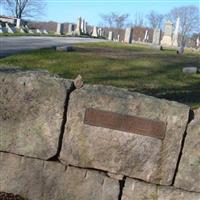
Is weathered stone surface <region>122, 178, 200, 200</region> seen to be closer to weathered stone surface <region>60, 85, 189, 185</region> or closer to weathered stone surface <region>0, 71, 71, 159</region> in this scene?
weathered stone surface <region>60, 85, 189, 185</region>

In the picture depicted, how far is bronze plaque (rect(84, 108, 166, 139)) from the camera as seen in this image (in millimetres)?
4105

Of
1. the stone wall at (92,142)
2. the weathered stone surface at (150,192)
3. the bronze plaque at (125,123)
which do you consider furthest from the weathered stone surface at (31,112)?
the weathered stone surface at (150,192)

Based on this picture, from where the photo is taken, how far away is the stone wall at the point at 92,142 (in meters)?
4.09

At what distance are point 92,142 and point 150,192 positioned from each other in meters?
0.63

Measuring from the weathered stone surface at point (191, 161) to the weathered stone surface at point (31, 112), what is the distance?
3.43 feet

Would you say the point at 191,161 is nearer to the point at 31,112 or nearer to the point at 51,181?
the point at 51,181

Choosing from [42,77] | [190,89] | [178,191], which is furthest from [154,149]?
[190,89]

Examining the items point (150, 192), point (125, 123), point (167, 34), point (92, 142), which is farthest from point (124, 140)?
point (167, 34)

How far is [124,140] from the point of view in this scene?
4180mm

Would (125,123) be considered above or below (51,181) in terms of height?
above

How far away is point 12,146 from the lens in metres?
4.41

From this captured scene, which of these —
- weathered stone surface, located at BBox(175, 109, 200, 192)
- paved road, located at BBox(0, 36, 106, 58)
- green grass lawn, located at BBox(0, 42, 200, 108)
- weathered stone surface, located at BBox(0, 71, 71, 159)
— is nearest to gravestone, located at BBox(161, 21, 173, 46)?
paved road, located at BBox(0, 36, 106, 58)

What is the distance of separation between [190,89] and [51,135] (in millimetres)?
6407

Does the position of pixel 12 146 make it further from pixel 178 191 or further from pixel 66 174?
pixel 178 191
